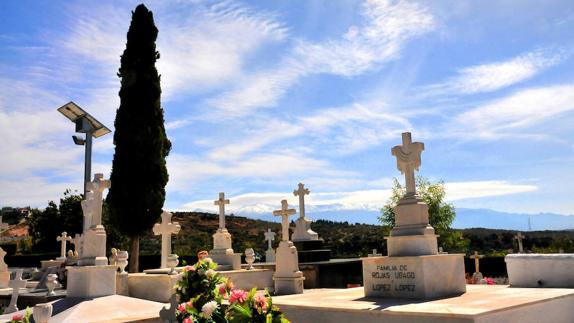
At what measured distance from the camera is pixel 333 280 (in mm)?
16016

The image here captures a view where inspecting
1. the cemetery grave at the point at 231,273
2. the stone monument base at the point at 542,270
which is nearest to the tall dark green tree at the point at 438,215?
the cemetery grave at the point at 231,273

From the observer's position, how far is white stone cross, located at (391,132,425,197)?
28.7 ft

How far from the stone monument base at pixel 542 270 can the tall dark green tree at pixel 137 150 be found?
1356cm

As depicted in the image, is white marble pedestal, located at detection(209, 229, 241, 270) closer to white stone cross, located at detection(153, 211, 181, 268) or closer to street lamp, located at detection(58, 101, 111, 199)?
white stone cross, located at detection(153, 211, 181, 268)

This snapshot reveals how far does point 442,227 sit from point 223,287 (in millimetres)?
28788

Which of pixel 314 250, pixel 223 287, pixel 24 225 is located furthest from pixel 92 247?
pixel 24 225

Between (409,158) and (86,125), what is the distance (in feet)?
52.1

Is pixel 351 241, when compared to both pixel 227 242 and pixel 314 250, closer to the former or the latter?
pixel 314 250

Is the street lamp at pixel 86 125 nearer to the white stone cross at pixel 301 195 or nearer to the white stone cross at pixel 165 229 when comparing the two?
the white stone cross at pixel 165 229

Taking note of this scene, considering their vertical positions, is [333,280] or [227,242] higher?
[227,242]

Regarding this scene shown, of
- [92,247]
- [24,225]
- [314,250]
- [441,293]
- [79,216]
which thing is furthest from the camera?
[24,225]

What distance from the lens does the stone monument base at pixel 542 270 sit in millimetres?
8266

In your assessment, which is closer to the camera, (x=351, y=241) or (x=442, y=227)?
(x=442, y=227)

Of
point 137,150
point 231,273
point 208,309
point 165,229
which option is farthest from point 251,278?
point 208,309
